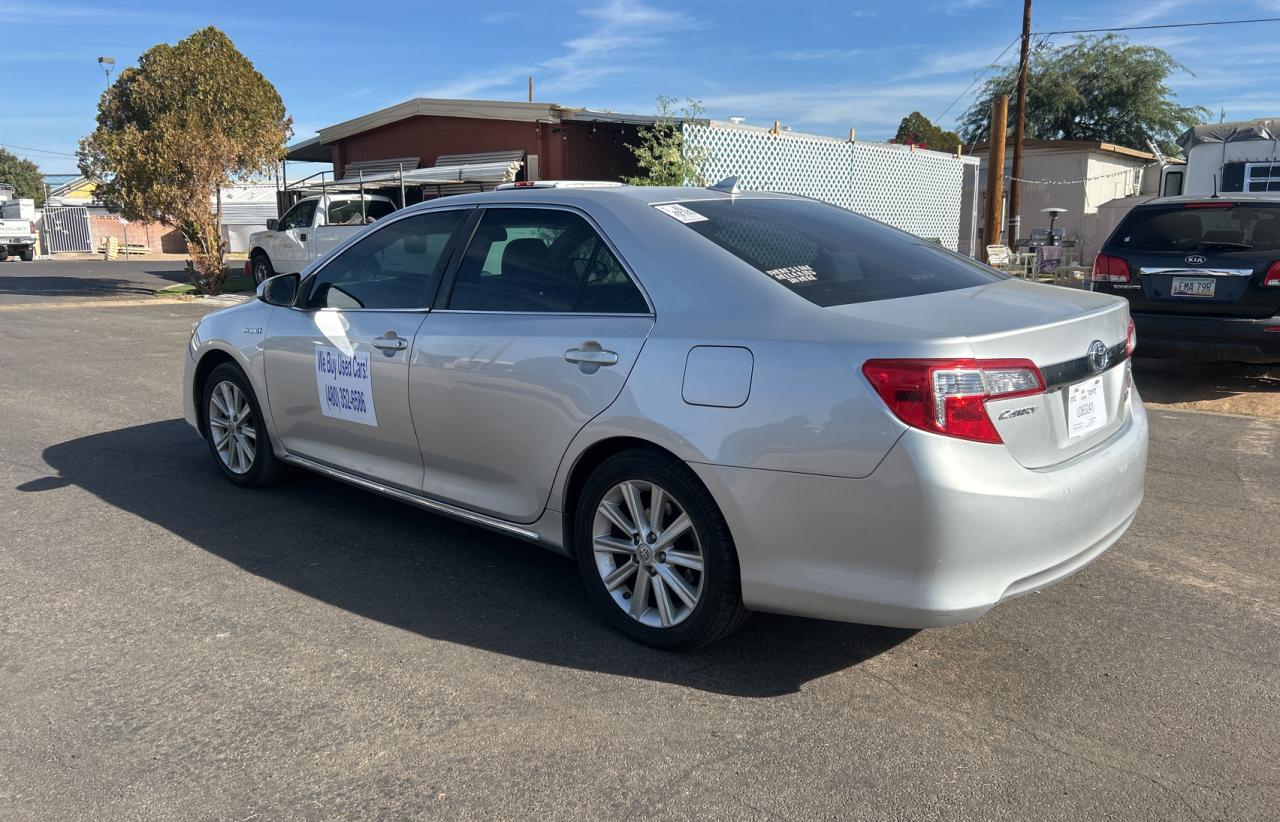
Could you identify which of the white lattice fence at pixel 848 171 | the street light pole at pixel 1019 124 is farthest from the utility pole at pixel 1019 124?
the white lattice fence at pixel 848 171

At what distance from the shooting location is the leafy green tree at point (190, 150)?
1855 cm

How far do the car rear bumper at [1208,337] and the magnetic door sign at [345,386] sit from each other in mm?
6295

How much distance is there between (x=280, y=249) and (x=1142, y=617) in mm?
18087

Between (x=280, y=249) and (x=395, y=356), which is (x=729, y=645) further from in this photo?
(x=280, y=249)

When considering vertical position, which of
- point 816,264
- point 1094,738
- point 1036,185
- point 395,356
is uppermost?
point 1036,185

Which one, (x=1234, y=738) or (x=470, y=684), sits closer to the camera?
(x=1234, y=738)

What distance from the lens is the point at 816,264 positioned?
3547mm

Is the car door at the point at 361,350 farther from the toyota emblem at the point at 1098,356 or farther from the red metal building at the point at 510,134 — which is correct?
the red metal building at the point at 510,134

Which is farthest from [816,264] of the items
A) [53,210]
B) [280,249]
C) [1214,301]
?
[53,210]

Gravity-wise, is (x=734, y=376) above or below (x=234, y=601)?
above

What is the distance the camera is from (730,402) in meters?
3.09

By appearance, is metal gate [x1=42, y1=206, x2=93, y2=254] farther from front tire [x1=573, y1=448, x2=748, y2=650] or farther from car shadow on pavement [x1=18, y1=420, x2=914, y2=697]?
front tire [x1=573, y1=448, x2=748, y2=650]

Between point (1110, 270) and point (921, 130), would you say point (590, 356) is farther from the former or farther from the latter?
point (921, 130)

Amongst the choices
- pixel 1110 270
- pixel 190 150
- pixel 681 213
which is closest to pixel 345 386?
pixel 681 213
